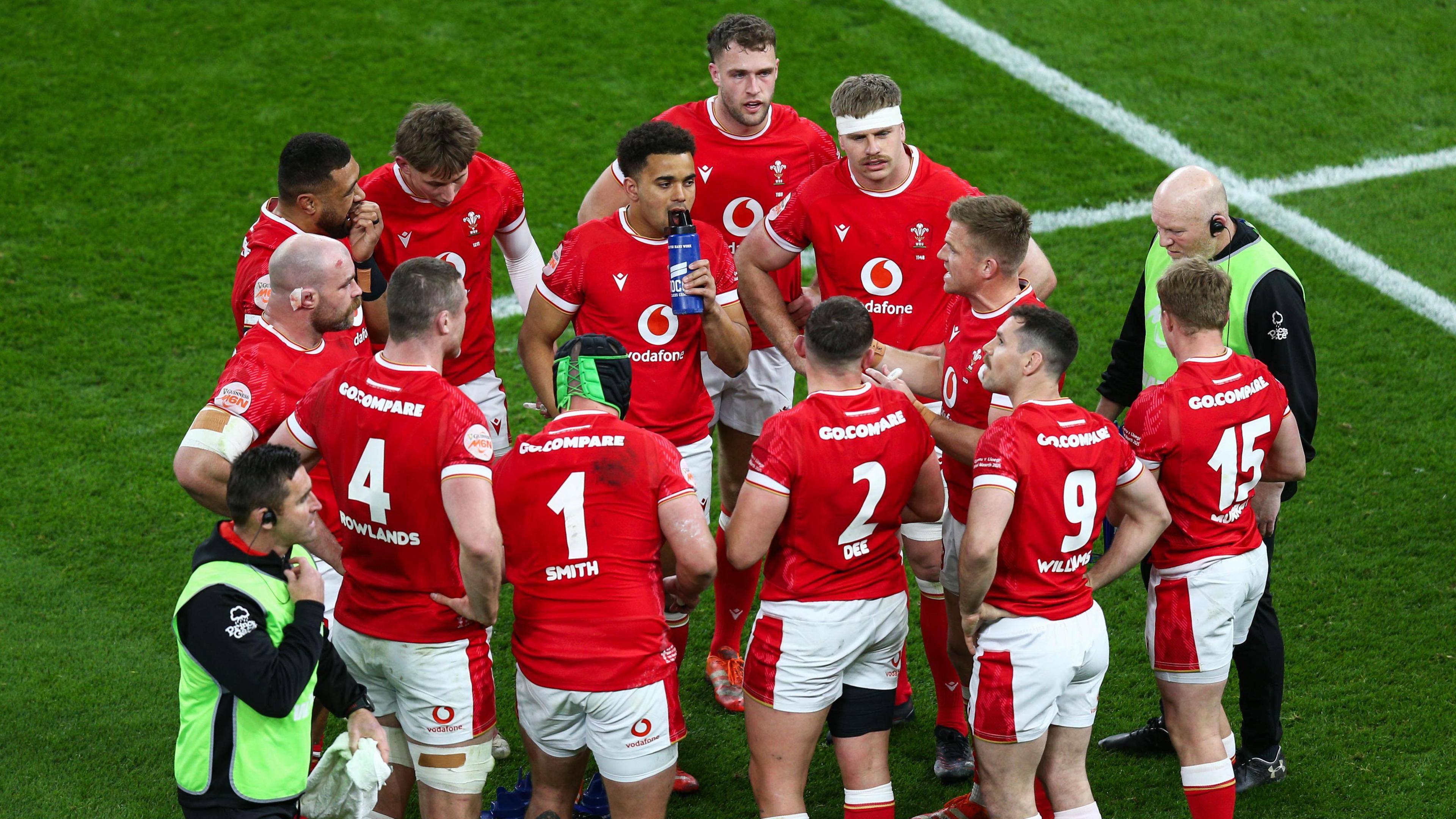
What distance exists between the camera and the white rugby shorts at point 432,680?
14.3 ft

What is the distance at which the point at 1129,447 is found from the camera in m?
4.37

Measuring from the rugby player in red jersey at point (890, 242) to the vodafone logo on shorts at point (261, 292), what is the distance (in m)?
2.07

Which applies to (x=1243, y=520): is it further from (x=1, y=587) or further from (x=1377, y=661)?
(x=1, y=587)

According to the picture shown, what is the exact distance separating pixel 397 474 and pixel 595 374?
2.24 ft

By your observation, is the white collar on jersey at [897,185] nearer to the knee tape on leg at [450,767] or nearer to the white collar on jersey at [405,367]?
the white collar on jersey at [405,367]

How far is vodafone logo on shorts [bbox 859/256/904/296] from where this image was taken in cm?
570

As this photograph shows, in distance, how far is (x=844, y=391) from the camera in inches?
173

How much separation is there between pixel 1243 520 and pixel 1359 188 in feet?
19.6

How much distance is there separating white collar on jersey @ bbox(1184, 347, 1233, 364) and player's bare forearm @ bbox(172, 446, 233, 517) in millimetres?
3247

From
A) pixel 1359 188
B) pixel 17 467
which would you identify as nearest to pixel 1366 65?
pixel 1359 188

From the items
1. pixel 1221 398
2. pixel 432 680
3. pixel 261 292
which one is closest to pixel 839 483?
pixel 1221 398

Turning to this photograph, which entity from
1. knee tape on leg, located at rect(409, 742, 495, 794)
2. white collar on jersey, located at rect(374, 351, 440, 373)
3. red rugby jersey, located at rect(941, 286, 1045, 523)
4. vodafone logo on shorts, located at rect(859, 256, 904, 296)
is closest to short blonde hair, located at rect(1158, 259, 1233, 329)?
red rugby jersey, located at rect(941, 286, 1045, 523)

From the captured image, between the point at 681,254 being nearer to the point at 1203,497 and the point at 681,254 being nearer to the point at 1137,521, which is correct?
the point at 1137,521

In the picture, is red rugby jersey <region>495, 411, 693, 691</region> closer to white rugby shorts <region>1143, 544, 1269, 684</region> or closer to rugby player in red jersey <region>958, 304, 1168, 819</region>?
rugby player in red jersey <region>958, 304, 1168, 819</region>
